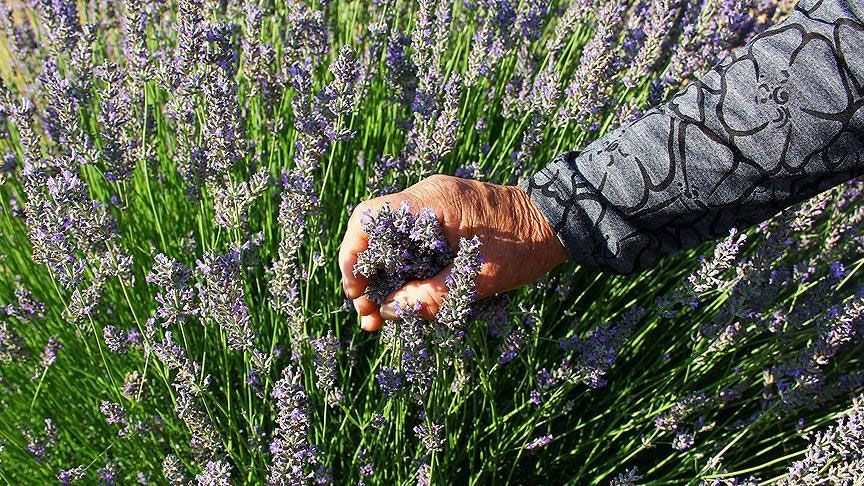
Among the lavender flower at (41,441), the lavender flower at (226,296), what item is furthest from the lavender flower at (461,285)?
the lavender flower at (41,441)

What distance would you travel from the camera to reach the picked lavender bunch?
3.82ft

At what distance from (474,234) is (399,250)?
18cm

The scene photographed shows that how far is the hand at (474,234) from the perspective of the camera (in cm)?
129

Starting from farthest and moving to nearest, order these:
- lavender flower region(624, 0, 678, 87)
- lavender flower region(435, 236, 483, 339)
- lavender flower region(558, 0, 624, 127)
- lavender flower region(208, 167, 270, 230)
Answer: lavender flower region(624, 0, 678, 87), lavender flower region(558, 0, 624, 127), lavender flower region(208, 167, 270, 230), lavender flower region(435, 236, 483, 339)

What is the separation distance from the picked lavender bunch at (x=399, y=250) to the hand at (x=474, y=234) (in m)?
0.02

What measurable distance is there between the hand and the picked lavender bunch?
0.02 metres

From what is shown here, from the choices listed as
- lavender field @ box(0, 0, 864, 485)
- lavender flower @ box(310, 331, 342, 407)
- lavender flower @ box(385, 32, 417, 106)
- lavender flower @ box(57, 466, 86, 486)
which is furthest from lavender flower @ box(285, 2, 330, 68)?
lavender flower @ box(57, 466, 86, 486)

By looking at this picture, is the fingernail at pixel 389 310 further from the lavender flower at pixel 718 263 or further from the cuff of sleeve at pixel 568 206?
the lavender flower at pixel 718 263

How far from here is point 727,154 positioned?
51.8 inches

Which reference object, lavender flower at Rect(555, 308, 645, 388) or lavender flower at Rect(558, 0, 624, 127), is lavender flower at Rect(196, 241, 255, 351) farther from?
lavender flower at Rect(558, 0, 624, 127)

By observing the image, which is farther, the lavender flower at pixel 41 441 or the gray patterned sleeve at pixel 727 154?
the lavender flower at pixel 41 441

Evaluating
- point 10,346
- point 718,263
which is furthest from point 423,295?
point 10,346

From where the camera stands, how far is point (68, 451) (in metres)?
2.00

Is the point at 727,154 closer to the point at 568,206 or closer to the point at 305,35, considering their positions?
the point at 568,206
